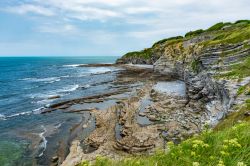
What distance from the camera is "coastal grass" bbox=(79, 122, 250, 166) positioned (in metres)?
6.48

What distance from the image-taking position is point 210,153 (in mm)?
7109

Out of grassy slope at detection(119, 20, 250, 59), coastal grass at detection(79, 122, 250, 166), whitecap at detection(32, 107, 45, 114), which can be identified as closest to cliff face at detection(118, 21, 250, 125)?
grassy slope at detection(119, 20, 250, 59)

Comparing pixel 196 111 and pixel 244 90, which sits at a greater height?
pixel 244 90

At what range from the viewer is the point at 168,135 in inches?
1156

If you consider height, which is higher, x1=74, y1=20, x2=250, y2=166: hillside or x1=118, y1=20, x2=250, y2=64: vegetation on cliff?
x1=118, y1=20, x2=250, y2=64: vegetation on cliff

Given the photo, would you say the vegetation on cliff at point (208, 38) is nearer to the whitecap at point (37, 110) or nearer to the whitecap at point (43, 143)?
the whitecap at point (43, 143)

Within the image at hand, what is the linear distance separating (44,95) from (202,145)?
61.5 m

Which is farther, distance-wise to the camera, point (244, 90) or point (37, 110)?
point (37, 110)

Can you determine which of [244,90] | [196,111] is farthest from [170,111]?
[244,90]

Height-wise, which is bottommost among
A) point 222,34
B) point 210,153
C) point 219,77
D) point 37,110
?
point 37,110

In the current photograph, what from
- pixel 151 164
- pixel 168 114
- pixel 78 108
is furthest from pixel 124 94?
pixel 151 164

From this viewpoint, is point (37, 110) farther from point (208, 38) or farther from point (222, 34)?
point (208, 38)

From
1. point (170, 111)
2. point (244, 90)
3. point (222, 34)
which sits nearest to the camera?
point (244, 90)

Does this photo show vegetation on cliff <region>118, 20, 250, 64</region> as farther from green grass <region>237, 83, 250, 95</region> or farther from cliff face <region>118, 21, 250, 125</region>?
green grass <region>237, 83, 250, 95</region>
